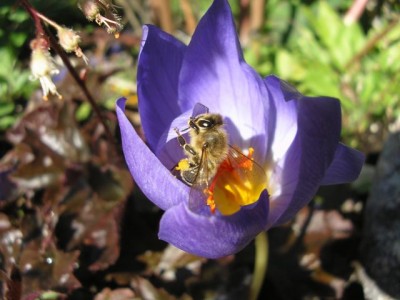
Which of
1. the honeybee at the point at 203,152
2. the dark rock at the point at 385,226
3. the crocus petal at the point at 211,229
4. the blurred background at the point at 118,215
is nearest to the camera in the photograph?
the crocus petal at the point at 211,229

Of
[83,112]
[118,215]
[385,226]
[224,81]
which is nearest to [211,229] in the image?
[224,81]

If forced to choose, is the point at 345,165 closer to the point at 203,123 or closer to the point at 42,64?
the point at 203,123

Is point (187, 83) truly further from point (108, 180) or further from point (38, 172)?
point (38, 172)

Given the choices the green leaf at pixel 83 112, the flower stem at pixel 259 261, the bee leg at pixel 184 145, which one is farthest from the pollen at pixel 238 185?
the green leaf at pixel 83 112

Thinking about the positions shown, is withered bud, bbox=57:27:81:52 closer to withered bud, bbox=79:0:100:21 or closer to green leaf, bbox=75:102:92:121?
withered bud, bbox=79:0:100:21

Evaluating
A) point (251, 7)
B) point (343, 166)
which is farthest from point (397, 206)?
point (251, 7)

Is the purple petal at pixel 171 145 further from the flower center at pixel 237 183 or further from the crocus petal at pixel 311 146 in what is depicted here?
the crocus petal at pixel 311 146

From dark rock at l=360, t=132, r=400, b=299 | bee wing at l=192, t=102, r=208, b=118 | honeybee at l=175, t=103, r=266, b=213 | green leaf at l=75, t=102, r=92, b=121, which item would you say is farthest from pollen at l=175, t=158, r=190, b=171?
green leaf at l=75, t=102, r=92, b=121
